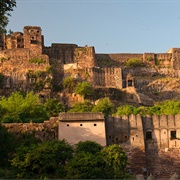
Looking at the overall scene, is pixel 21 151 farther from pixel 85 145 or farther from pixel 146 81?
pixel 146 81

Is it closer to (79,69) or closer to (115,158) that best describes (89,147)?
(115,158)

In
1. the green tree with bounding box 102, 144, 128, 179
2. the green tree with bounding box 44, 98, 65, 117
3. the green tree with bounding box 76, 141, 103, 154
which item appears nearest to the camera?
the green tree with bounding box 102, 144, 128, 179

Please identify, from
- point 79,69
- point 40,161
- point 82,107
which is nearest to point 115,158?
point 40,161

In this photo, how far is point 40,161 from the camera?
103 feet

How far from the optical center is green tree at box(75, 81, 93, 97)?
57625 mm

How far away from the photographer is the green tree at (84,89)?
57.6 metres

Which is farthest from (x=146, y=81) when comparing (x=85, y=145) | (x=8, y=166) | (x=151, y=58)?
(x=8, y=166)

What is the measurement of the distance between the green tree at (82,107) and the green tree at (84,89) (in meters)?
2.27

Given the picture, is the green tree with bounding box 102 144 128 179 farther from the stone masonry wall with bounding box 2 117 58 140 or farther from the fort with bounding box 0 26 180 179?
the fort with bounding box 0 26 180 179

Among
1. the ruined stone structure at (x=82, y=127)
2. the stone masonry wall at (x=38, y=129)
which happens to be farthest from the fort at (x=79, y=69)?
the ruined stone structure at (x=82, y=127)

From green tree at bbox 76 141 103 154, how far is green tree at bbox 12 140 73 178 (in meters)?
2.05

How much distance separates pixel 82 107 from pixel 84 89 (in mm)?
5841

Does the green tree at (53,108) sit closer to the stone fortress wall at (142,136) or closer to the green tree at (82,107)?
the green tree at (82,107)

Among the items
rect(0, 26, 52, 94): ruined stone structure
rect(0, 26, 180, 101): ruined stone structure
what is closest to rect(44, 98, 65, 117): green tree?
rect(0, 26, 180, 101): ruined stone structure
